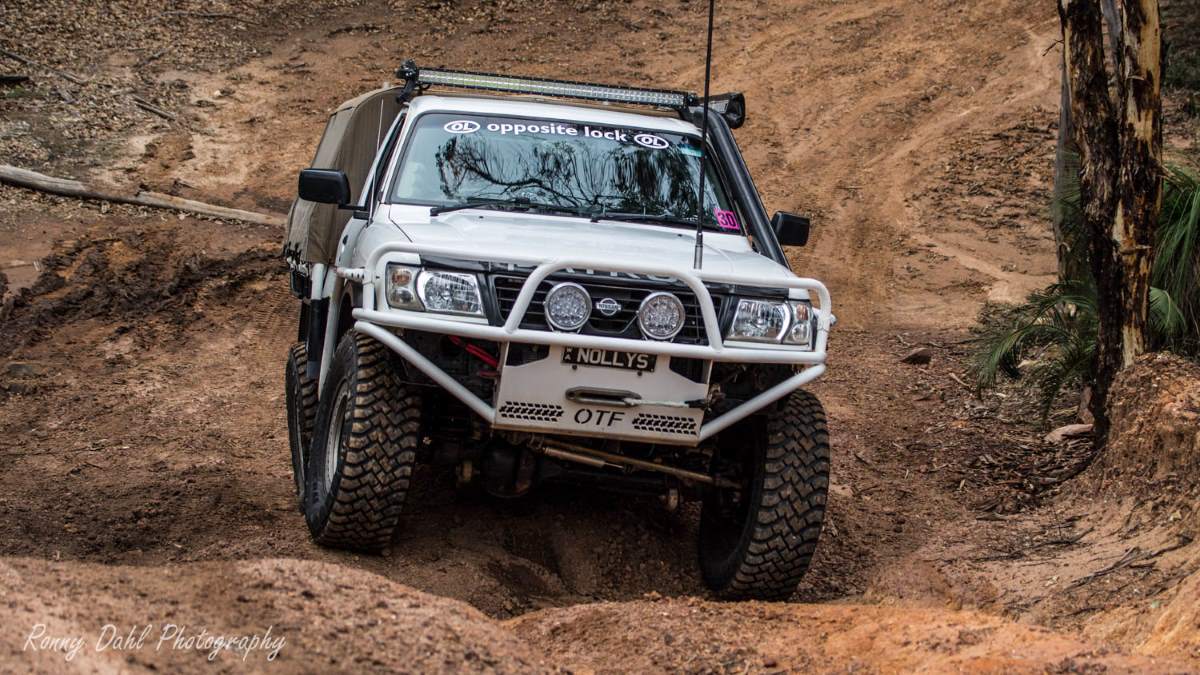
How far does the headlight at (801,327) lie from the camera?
5.29m

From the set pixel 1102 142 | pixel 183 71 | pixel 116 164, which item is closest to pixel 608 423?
pixel 1102 142

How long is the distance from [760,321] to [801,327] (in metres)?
0.18

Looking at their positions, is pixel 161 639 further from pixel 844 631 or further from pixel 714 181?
pixel 714 181

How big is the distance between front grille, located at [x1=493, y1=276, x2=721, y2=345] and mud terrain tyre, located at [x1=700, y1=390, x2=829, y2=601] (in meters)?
0.66

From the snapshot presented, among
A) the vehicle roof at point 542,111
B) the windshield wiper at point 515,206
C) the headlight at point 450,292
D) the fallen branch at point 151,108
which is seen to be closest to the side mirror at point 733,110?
the vehicle roof at point 542,111

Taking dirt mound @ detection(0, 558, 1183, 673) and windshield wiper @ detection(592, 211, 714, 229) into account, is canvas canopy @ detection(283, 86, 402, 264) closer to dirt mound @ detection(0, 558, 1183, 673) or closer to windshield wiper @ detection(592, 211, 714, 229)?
windshield wiper @ detection(592, 211, 714, 229)

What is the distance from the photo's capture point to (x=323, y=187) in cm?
611

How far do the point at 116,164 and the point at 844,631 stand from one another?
11.8 meters

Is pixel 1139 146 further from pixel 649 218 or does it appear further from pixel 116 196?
pixel 116 196

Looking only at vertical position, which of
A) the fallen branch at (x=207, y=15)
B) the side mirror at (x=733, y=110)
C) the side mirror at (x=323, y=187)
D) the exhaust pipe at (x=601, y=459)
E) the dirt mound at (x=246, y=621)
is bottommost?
the dirt mound at (x=246, y=621)

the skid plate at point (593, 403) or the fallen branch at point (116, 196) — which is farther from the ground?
the fallen branch at point (116, 196)

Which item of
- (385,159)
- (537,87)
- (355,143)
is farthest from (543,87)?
(355,143)

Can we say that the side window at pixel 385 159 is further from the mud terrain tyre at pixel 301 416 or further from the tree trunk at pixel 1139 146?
the tree trunk at pixel 1139 146

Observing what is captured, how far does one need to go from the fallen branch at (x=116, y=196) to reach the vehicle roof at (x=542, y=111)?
22.0 feet
